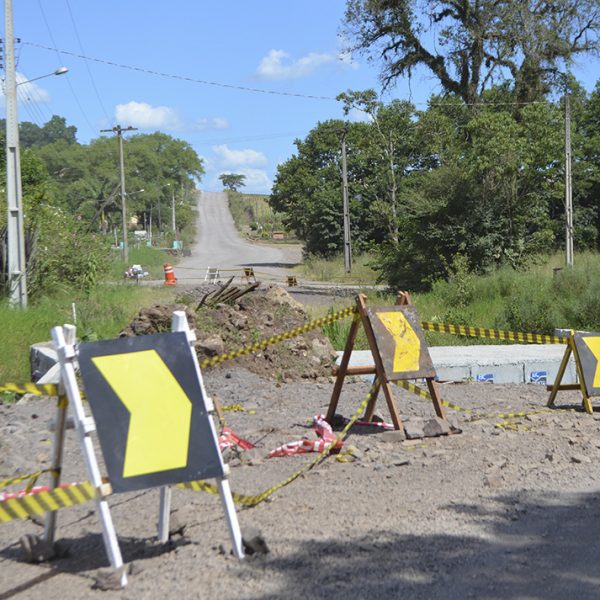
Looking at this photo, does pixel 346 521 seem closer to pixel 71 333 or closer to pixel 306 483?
pixel 306 483

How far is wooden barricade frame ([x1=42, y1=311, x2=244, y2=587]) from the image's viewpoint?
480 cm

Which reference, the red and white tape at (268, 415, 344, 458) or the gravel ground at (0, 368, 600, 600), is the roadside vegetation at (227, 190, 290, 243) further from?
the gravel ground at (0, 368, 600, 600)

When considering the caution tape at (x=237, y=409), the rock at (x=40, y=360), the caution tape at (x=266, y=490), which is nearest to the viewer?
the caution tape at (x=266, y=490)

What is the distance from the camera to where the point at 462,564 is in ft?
17.0

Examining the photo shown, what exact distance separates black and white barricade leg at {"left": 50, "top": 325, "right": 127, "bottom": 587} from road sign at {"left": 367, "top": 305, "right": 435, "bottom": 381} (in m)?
4.42

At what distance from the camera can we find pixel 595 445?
28.4 ft

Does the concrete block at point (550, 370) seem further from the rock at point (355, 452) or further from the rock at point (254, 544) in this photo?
the rock at point (254, 544)

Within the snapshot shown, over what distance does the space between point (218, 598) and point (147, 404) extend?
1198 mm

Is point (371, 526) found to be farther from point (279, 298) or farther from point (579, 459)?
point (279, 298)

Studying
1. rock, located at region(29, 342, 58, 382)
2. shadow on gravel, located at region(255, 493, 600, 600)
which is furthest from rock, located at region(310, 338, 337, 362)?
shadow on gravel, located at region(255, 493, 600, 600)

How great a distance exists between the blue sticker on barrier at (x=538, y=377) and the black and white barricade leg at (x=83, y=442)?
34.4 ft

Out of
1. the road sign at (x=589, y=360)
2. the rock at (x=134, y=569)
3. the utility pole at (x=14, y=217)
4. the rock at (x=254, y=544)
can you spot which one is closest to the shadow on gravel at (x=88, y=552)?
the rock at (x=134, y=569)

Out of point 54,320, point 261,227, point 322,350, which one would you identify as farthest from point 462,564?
point 261,227

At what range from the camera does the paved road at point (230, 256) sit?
5744 centimetres
